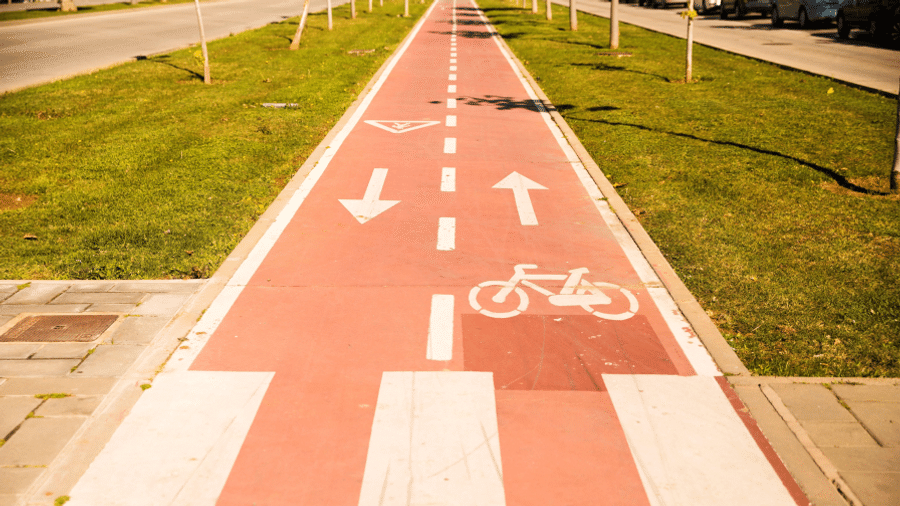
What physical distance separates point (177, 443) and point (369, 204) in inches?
179

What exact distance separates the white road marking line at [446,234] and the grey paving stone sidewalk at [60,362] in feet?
7.53

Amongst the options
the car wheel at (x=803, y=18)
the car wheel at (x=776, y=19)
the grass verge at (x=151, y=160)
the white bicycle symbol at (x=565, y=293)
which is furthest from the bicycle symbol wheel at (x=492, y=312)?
the car wheel at (x=776, y=19)

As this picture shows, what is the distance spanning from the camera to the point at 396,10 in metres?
45.9

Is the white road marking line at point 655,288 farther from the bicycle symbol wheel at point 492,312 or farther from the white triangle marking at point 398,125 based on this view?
the white triangle marking at point 398,125

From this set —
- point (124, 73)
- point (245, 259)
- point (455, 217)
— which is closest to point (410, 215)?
point (455, 217)

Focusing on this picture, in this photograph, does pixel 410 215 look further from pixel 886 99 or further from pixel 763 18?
pixel 763 18

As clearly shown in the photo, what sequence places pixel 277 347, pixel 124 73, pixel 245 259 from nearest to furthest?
pixel 277 347 → pixel 245 259 → pixel 124 73

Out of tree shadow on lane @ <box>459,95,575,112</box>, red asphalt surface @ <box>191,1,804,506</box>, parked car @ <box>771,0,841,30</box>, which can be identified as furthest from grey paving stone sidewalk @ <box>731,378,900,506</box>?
parked car @ <box>771,0,841,30</box>

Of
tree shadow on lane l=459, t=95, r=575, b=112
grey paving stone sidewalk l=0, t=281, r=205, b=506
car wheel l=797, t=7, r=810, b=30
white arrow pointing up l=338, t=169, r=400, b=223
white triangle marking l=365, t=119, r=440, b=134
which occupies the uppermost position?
car wheel l=797, t=7, r=810, b=30

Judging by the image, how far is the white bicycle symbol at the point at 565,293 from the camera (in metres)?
5.67

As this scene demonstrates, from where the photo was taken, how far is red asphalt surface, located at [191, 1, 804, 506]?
387cm

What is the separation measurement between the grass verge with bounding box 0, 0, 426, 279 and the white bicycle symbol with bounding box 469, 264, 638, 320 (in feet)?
8.79

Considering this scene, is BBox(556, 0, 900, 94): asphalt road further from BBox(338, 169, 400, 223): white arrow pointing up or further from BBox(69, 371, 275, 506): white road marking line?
BBox(69, 371, 275, 506): white road marking line

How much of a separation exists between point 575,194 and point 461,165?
76.2 inches
